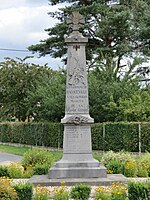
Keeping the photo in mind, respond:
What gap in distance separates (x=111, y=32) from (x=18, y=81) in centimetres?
1517

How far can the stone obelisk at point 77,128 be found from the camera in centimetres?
1162

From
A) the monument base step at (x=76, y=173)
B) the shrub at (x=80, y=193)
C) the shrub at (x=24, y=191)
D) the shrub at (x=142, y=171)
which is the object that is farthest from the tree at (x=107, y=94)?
the shrub at (x=24, y=191)

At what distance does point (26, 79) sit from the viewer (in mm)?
41844

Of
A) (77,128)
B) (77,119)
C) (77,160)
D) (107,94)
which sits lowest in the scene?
(77,160)

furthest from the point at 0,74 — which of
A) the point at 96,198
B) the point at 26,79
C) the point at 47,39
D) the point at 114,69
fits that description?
the point at 96,198

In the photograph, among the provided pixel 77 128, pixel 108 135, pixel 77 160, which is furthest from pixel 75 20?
pixel 108 135

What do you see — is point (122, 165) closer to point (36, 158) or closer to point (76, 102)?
point (76, 102)

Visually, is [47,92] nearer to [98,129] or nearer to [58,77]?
[58,77]

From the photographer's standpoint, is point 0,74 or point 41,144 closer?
point 41,144

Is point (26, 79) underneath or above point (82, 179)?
above

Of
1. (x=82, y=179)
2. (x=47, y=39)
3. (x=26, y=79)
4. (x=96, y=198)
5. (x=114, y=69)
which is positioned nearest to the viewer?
(x=96, y=198)

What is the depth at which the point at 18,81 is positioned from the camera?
1640 inches

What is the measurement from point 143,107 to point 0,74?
67.4 feet

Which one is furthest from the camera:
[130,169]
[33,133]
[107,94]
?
[33,133]
